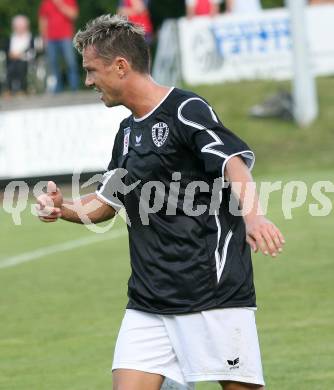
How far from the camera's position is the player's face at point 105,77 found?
5906 mm

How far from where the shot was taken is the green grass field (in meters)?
8.84

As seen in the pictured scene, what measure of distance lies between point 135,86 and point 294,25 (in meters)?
19.3

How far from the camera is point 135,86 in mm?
5914

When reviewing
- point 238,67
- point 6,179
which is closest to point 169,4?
point 238,67

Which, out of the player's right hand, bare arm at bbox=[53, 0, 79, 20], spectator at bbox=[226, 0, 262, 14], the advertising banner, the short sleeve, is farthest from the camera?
spectator at bbox=[226, 0, 262, 14]

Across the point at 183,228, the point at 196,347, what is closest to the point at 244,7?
the point at 183,228

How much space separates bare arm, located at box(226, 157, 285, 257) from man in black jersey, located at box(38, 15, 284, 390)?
0.35 feet

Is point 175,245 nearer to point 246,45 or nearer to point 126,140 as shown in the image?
point 126,140

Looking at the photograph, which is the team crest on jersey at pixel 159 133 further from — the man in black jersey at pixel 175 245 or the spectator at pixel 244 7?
the spectator at pixel 244 7

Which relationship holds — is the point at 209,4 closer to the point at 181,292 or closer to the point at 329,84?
the point at 329,84

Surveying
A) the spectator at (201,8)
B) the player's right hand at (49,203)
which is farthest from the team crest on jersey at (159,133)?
the spectator at (201,8)

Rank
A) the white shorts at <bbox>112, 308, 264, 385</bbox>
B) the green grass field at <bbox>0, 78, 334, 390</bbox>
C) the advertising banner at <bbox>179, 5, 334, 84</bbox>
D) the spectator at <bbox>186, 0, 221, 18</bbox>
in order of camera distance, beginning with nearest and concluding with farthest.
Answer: the white shorts at <bbox>112, 308, 264, 385</bbox>
the green grass field at <bbox>0, 78, 334, 390</bbox>
the advertising banner at <bbox>179, 5, 334, 84</bbox>
the spectator at <bbox>186, 0, 221, 18</bbox>

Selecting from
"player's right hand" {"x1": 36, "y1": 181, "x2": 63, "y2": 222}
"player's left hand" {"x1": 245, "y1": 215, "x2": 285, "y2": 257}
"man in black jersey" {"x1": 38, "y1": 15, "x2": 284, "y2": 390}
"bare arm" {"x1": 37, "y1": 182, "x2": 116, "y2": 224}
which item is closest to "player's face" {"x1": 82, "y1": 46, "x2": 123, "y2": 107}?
"man in black jersey" {"x1": 38, "y1": 15, "x2": 284, "y2": 390}

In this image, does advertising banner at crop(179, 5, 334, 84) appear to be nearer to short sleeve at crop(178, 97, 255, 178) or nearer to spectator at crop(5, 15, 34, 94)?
spectator at crop(5, 15, 34, 94)
